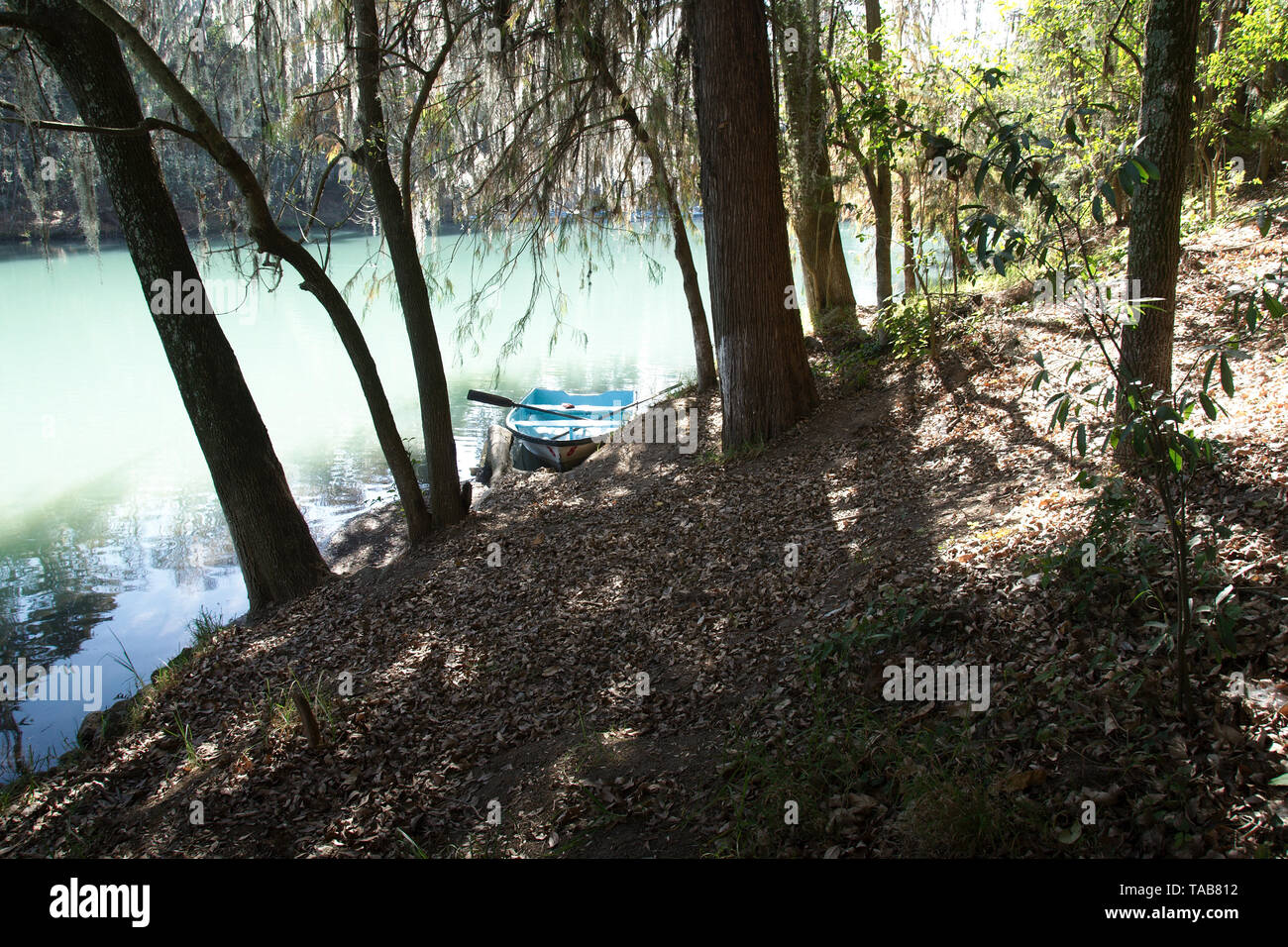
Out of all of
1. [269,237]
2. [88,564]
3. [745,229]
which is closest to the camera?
[269,237]

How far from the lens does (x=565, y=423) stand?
13.6m

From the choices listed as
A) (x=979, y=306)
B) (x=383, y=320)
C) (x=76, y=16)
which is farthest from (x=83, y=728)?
(x=383, y=320)

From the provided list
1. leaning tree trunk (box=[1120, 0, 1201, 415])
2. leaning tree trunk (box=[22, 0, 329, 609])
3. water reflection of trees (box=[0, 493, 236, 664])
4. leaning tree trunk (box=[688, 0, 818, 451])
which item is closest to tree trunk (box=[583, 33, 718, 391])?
leaning tree trunk (box=[688, 0, 818, 451])

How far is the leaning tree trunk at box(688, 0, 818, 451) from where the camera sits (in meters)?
7.68

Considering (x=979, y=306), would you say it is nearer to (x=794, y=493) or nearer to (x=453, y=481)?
(x=794, y=493)

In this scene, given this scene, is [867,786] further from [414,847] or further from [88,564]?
[88,564]

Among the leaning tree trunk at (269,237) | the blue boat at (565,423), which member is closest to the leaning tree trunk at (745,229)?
the leaning tree trunk at (269,237)

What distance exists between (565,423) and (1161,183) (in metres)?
10.1

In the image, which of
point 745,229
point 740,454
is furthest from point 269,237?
point 740,454

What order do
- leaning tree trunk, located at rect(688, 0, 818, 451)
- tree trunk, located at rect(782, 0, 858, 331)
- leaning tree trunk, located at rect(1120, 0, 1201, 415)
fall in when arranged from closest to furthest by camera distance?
leaning tree trunk, located at rect(1120, 0, 1201, 415), leaning tree trunk, located at rect(688, 0, 818, 451), tree trunk, located at rect(782, 0, 858, 331)

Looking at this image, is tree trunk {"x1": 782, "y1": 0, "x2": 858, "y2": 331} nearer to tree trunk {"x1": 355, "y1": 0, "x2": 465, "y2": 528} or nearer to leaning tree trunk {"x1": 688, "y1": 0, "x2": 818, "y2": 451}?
leaning tree trunk {"x1": 688, "y1": 0, "x2": 818, "y2": 451}

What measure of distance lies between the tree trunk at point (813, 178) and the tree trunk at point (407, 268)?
452cm

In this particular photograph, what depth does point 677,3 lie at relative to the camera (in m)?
9.02

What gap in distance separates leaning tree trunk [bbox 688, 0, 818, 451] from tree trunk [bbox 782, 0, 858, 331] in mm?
1600
